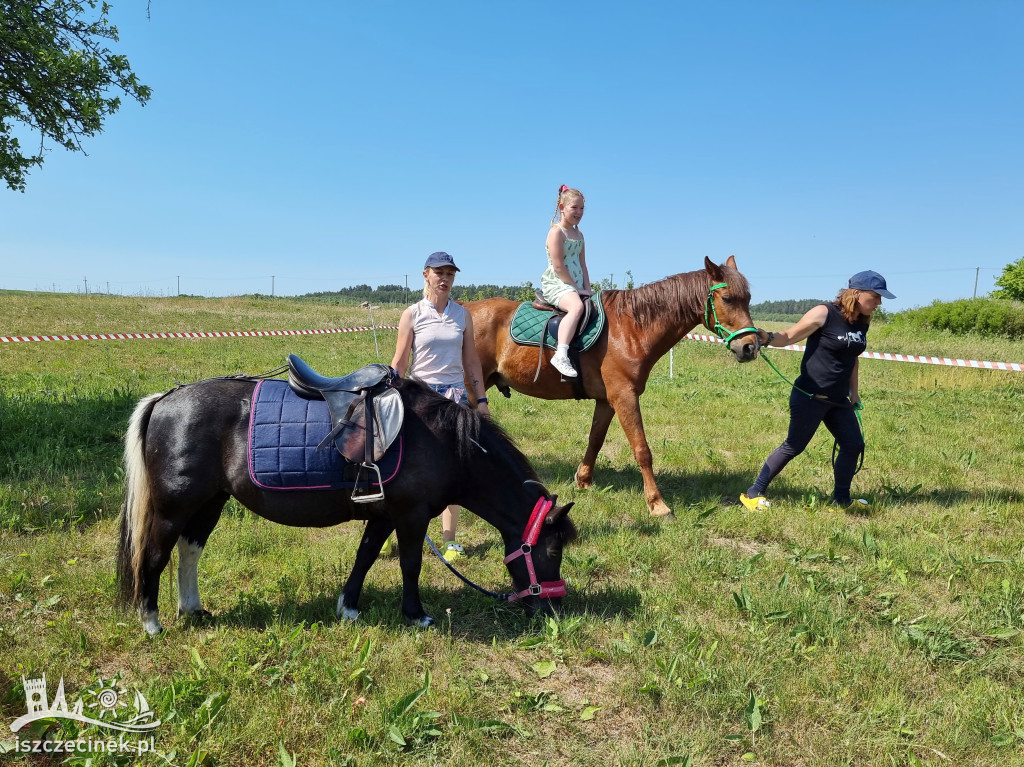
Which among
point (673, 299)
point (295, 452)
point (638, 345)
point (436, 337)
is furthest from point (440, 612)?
point (673, 299)

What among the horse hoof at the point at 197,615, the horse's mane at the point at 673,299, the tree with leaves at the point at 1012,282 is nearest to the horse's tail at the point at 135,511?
the horse hoof at the point at 197,615

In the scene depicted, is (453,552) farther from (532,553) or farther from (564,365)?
(564,365)

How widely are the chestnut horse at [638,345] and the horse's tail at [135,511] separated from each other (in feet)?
12.2

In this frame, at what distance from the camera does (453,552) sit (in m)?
4.57

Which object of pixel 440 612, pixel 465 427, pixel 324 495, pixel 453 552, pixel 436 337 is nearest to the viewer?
pixel 324 495

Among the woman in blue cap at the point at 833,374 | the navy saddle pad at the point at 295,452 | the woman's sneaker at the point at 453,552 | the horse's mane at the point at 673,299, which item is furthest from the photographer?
the horse's mane at the point at 673,299

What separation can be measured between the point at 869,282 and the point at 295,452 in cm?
494

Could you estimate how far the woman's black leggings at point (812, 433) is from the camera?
213 inches

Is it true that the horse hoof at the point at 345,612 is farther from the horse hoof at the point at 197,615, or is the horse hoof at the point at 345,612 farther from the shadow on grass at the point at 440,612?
the horse hoof at the point at 197,615

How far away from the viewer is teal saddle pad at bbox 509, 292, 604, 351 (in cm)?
592

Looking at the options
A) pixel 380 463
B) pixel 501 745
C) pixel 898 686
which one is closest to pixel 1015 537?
pixel 898 686

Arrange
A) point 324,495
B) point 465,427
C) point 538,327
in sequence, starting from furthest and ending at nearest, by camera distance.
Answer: point 538,327, point 465,427, point 324,495

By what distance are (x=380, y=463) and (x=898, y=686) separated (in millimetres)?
Answer: 2918

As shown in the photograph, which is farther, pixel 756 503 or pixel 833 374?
pixel 756 503
